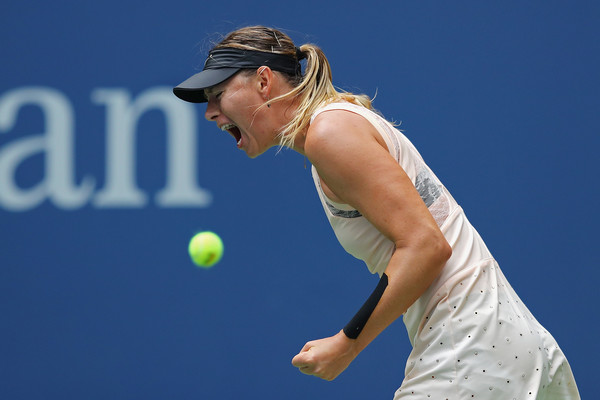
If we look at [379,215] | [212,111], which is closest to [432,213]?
[379,215]

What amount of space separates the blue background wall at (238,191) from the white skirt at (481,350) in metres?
2.05

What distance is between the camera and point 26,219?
3.55 metres

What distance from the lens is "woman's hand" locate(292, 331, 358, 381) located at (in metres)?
1.39

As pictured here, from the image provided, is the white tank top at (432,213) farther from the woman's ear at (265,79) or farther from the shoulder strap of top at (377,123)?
the woman's ear at (265,79)

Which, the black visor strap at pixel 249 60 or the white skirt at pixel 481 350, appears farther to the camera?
the black visor strap at pixel 249 60

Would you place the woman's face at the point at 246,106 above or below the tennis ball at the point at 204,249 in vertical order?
above

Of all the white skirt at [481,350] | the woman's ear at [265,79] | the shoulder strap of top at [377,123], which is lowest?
the white skirt at [481,350]

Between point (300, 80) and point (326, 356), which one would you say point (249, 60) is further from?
point (326, 356)

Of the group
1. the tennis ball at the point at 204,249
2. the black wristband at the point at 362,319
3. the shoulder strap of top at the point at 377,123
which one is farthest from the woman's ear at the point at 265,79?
the tennis ball at the point at 204,249

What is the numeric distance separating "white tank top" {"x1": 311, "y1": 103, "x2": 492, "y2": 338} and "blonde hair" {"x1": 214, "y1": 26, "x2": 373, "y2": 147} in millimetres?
124

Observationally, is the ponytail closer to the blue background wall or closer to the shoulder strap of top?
the shoulder strap of top

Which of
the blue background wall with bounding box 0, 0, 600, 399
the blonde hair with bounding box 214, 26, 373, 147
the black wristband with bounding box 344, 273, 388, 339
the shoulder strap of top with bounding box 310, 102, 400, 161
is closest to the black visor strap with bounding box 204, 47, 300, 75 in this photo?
the blonde hair with bounding box 214, 26, 373, 147

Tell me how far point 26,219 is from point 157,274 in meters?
0.66

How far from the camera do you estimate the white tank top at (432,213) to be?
1.48 m
